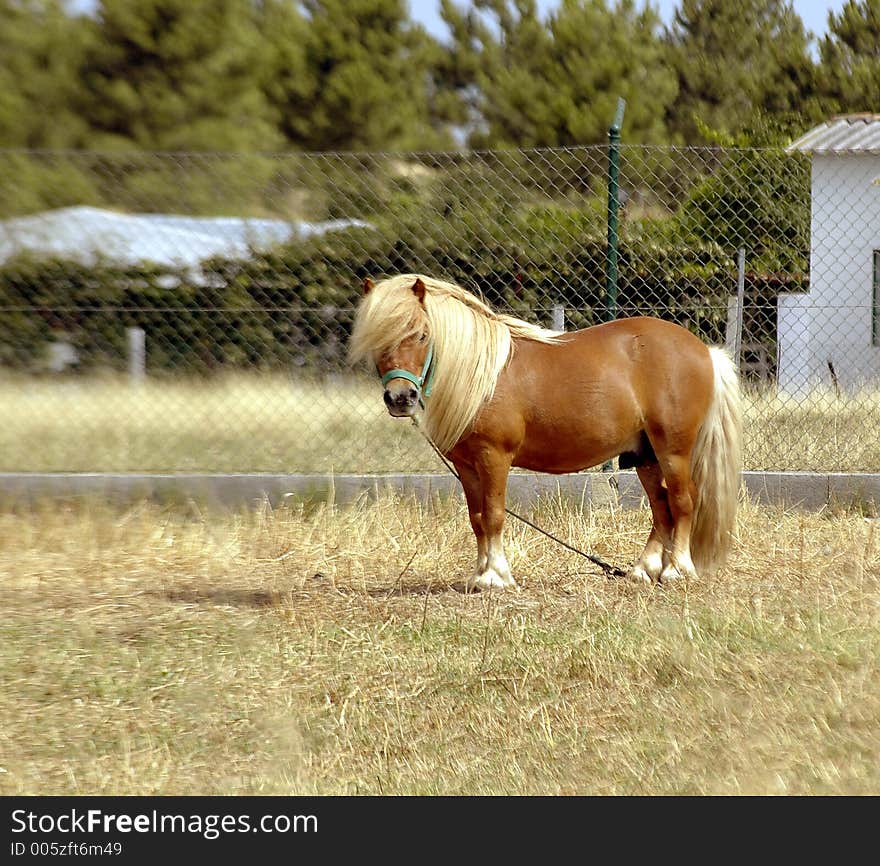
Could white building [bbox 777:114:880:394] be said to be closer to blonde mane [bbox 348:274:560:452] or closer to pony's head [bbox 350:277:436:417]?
blonde mane [bbox 348:274:560:452]

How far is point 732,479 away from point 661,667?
5.43ft

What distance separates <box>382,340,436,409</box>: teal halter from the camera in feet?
15.8

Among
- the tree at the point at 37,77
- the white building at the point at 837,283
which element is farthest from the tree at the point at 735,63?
the tree at the point at 37,77

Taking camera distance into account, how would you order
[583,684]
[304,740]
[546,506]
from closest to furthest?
1. [304,740]
2. [583,684]
3. [546,506]

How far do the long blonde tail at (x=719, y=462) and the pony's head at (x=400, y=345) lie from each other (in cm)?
126

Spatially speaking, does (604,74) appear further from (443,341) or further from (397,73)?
(443,341)

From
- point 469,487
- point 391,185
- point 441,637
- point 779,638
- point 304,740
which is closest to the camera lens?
point 304,740

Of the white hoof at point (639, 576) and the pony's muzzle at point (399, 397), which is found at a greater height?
the pony's muzzle at point (399, 397)

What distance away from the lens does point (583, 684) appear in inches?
152

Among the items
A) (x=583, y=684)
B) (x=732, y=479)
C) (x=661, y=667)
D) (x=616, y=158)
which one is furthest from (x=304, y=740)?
(x=616, y=158)

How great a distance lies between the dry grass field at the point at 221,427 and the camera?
285 inches

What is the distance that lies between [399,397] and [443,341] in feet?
1.05

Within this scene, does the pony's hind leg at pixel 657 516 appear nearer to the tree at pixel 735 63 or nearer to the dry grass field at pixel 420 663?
the dry grass field at pixel 420 663

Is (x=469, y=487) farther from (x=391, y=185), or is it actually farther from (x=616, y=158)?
(x=391, y=185)
